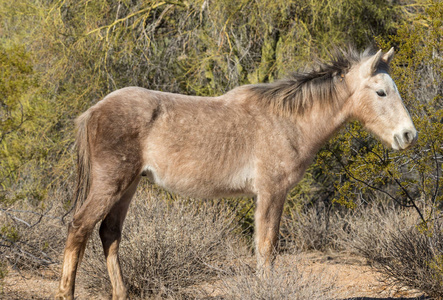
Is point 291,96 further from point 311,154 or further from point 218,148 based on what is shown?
point 218,148

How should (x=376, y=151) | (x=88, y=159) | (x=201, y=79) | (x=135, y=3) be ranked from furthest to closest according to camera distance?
(x=135, y=3), (x=201, y=79), (x=376, y=151), (x=88, y=159)

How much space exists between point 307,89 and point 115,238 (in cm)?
232

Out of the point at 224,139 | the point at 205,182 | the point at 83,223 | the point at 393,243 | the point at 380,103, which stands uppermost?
the point at 380,103

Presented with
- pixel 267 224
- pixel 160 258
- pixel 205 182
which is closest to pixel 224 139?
pixel 205 182

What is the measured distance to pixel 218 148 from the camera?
4.68m

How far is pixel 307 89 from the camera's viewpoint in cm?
Result: 506

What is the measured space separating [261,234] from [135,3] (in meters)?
6.65

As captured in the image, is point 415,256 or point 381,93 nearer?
point 381,93

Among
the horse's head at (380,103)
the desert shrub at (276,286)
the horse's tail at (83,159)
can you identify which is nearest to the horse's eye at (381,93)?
the horse's head at (380,103)

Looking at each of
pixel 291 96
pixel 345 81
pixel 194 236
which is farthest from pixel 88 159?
pixel 345 81

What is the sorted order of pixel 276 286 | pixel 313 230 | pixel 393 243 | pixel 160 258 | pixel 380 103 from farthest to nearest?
pixel 313 230 → pixel 393 243 → pixel 160 258 → pixel 380 103 → pixel 276 286

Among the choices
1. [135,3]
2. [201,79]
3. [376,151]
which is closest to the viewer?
[376,151]

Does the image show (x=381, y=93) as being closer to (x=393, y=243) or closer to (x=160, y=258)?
(x=393, y=243)

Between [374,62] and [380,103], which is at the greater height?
[374,62]
